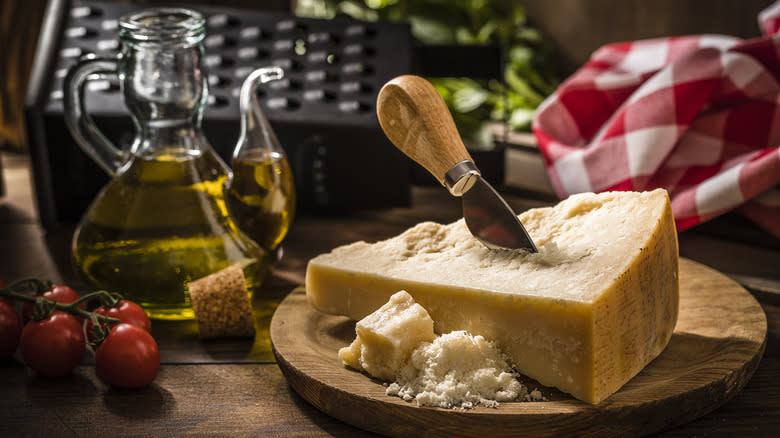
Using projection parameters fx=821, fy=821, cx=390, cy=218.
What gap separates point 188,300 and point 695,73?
0.83 meters

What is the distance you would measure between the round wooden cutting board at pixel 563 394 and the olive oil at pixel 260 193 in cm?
19

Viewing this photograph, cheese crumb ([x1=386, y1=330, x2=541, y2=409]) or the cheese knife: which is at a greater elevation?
the cheese knife

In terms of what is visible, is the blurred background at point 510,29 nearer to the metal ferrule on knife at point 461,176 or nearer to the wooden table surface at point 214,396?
the wooden table surface at point 214,396

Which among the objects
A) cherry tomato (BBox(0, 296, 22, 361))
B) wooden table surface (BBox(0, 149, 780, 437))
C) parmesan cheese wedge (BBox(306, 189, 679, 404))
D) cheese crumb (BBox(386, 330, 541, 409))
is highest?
parmesan cheese wedge (BBox(306, 189, 679, 404))

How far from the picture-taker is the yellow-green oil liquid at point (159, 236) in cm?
97

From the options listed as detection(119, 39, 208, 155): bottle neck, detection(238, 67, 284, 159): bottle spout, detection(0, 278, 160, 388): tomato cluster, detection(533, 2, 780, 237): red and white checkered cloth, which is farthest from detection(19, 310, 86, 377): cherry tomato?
detection(533, 2, 780, 237): red and white checkered cloth

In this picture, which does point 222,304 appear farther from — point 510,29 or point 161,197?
point 510,29

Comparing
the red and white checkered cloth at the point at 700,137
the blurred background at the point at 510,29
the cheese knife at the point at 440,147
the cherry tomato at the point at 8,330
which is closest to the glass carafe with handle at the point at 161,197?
the cherry tomato at the point at 8,330

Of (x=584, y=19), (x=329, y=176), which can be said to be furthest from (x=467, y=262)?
(x=584, y=19)

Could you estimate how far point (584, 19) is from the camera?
1.84m

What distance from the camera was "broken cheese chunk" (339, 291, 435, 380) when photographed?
78 centimetres

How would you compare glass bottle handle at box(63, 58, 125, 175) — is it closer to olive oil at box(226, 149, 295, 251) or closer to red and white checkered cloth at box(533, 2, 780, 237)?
olive oil at box(226, 149, 295, 251)

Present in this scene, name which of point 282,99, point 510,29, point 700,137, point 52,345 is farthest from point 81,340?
point 510,29

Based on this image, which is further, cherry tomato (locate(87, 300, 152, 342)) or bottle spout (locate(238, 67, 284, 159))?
bottle spout (locate(238, 67, 284, 159))
